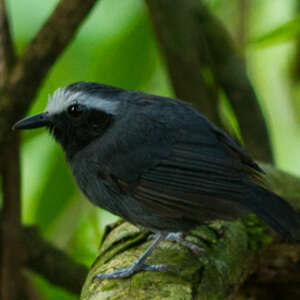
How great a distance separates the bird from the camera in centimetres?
266

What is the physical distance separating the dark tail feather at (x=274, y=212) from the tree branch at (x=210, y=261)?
281 millimetres

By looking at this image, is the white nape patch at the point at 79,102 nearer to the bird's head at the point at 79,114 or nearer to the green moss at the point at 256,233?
the bird's head at the point at 79,114

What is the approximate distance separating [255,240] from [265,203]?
44 centimetres

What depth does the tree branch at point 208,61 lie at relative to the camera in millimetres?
4238

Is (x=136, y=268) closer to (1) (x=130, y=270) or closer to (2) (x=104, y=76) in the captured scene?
(1) (x=130, y=270)

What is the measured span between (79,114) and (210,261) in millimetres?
1011

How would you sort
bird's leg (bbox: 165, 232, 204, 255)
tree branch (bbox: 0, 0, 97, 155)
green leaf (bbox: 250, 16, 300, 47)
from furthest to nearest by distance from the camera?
1. green leaf (bbox: 250, 16, 300, 47)
2. tree branch (bbox: 0, 0, 97, 155)
3. bird's leg (bbox: 165, 232, 204, 255)

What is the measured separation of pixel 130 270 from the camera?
8.23ft

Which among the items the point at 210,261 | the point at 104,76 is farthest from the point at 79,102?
the point at 104,76

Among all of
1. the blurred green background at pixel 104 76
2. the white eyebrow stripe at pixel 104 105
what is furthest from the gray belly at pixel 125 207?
the blurred green background at pixel 104 76

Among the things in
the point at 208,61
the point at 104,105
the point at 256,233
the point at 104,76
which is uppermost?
the point at 104,76

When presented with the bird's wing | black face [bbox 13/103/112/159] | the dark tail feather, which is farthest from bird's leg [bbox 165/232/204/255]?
black face [bbox 13/103/112/159]

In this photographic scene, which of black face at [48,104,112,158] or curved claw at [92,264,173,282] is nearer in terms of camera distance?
curved claw at [92,264,173,282]

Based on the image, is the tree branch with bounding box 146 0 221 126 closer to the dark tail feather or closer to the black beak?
the black beak
